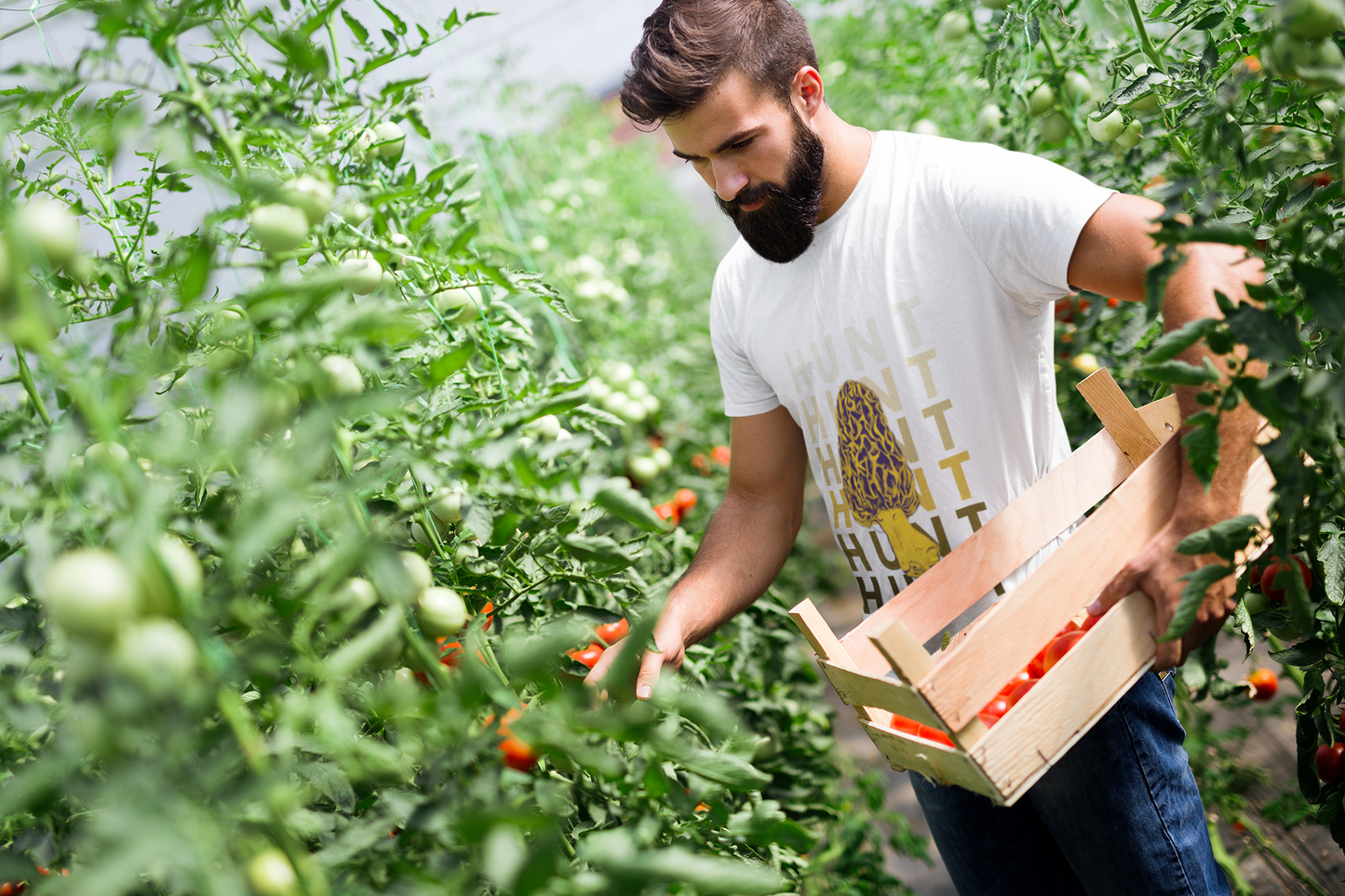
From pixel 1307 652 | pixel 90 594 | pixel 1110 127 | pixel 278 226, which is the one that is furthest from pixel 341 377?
pixel 1110 127

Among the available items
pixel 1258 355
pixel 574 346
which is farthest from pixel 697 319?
pixel 1258 355

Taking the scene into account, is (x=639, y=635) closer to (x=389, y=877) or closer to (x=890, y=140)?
(x=389, y=877)

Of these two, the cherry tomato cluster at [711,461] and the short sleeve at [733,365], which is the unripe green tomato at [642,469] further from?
the short sleeve at [733,365]

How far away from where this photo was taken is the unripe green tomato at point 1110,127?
4.81ft

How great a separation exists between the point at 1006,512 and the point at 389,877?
935mm

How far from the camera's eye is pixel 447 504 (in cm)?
87

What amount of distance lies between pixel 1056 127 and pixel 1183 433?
1.07m

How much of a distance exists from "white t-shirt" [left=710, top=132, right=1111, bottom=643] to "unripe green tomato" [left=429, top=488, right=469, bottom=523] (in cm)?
73

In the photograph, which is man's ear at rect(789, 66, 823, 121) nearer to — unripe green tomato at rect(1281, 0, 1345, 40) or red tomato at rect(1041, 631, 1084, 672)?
unripe green tomato at rect(1281, 0, 1345, 40)

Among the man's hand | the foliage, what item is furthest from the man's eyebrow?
the man's hand

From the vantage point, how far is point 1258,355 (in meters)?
0.71

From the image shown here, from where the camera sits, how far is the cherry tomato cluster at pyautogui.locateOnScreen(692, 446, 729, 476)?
2857 millimetres

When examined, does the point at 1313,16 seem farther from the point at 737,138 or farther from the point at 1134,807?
the point at 1134,807

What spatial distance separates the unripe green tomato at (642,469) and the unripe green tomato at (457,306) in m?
1.34
